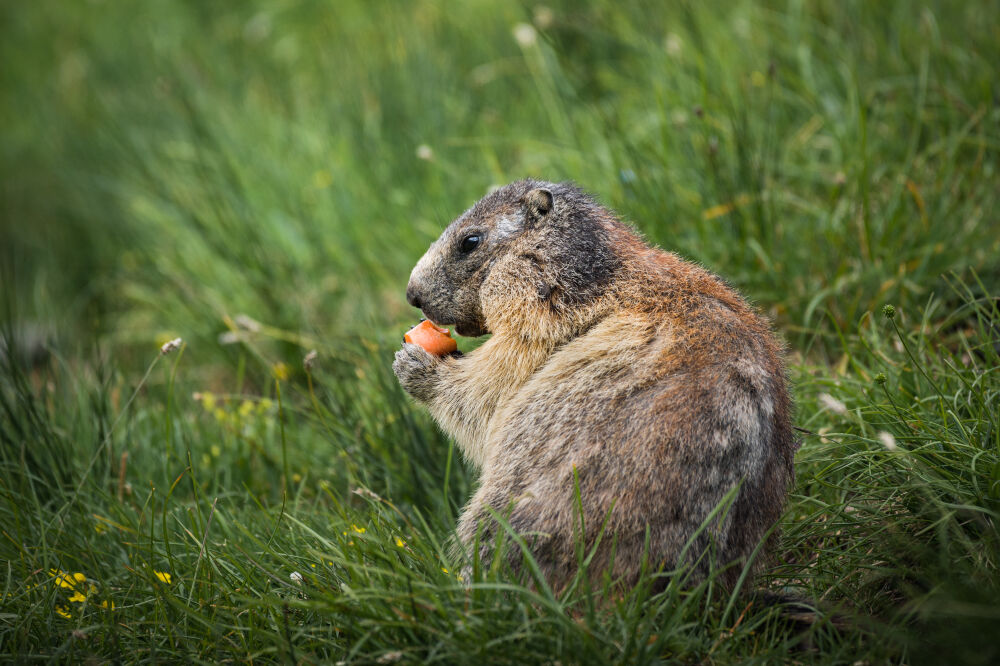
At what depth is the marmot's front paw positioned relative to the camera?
3.65m

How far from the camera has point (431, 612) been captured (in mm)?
2816

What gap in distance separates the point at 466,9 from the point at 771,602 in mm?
6692

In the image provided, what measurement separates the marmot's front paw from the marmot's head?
9.2 inches

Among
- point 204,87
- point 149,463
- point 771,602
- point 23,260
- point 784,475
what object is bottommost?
point 771,602

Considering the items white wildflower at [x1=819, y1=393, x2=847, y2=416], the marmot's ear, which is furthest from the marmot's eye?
white wildflower at [x1=819, y1=393, x2=847, y2=416]

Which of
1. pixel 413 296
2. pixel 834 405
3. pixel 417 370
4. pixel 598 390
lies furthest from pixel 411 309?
pixel 834 405

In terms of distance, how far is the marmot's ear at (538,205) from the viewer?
12.2ft

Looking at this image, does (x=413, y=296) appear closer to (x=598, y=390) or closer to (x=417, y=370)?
(x=417, y=370)

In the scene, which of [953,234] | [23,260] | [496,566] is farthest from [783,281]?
[23,260]

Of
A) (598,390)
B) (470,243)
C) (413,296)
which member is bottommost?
(598,390)

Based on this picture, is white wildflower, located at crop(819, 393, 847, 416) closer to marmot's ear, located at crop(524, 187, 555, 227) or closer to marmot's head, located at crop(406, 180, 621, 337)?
marmot's head, located at crop(406, 180, 621, 337)

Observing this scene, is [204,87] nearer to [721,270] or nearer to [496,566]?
[721,270]

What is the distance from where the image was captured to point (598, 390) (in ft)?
10.0

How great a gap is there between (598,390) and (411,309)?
2.87 m
